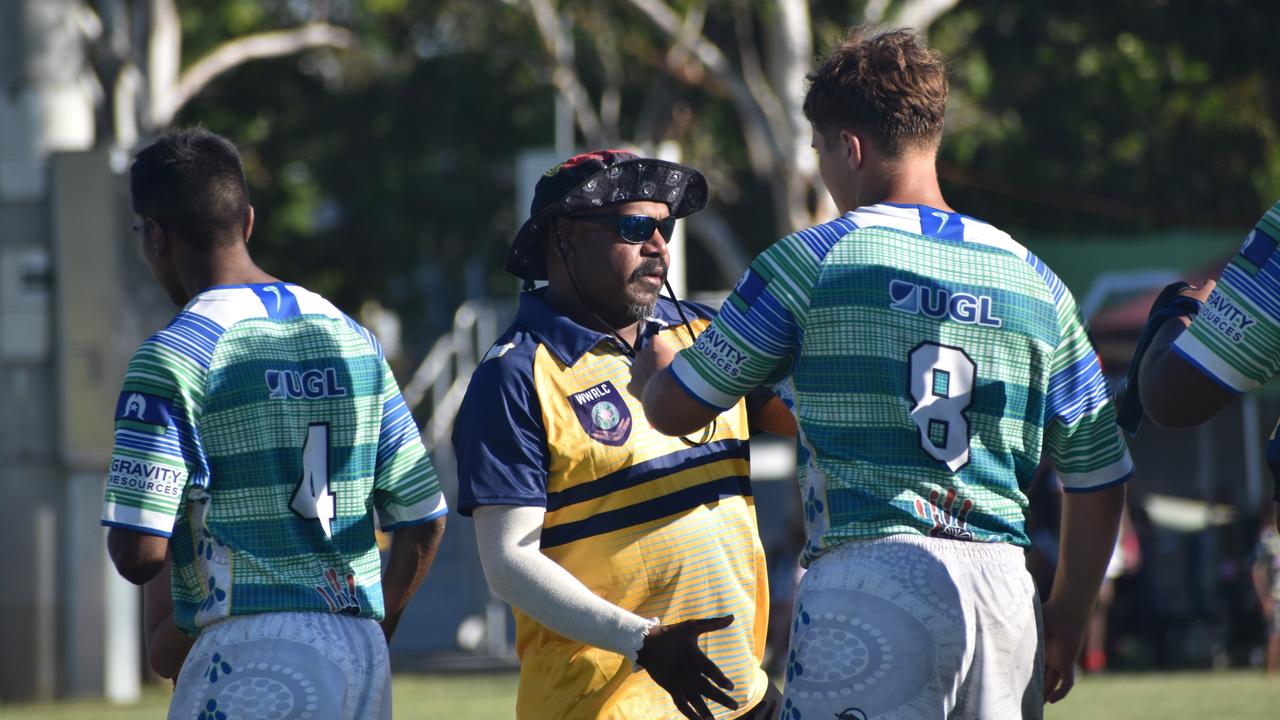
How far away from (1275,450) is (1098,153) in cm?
2588

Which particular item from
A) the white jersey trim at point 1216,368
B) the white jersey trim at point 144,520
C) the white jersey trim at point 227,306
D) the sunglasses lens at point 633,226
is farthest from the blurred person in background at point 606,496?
the white jersey trim at point 1216,368

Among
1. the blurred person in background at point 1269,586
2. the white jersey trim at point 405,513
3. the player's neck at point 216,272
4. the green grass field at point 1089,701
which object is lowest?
the green grass field at point 1089,701

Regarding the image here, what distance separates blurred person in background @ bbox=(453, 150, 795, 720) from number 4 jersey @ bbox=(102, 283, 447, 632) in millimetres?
286

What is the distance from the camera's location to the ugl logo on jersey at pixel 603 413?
3.89m

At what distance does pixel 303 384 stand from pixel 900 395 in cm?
125

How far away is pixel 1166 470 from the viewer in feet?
74.4

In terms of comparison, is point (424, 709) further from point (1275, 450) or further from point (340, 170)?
point (340, 170)

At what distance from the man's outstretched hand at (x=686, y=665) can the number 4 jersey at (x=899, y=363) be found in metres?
0.30

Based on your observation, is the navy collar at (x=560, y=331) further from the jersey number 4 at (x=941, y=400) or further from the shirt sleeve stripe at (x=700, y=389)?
the jersey number 4 at (x=941, y=400)

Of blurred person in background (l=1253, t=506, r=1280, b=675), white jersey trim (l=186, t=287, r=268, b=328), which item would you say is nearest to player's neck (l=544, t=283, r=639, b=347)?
white jersey trim (l=186, t=287, r=268, b=328)

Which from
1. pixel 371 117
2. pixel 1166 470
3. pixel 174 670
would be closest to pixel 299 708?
pixel 174 670

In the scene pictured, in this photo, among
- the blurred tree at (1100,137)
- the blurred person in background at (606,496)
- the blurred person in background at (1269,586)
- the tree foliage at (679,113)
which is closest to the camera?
the blurred person in background at (606,496)

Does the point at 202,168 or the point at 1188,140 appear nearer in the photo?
the point at 202,168

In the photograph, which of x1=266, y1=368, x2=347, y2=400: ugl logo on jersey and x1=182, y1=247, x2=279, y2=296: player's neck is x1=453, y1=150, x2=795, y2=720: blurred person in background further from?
x1=182, y1=247, x2=279, y2=296: player's neck
